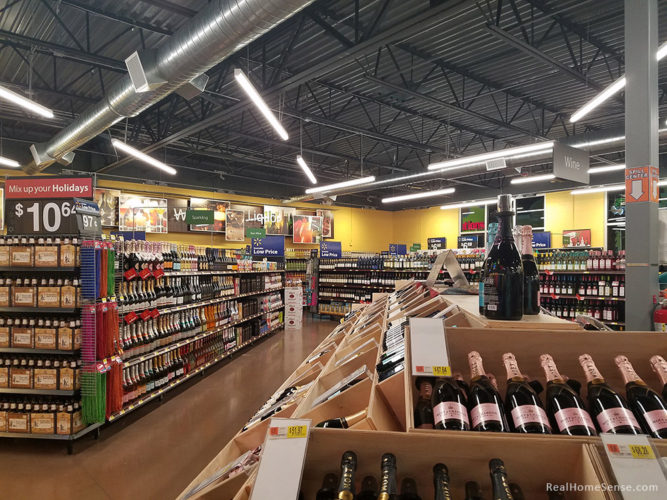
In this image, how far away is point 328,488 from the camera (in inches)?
33.8

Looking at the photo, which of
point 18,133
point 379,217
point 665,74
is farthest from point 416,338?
point 379,217

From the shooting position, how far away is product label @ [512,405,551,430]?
3.14 feet

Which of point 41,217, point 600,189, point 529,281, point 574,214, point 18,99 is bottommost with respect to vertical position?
point 529,281

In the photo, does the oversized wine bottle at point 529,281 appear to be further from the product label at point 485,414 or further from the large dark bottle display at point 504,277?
the product label at point 485,414

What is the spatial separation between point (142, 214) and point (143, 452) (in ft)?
34.9

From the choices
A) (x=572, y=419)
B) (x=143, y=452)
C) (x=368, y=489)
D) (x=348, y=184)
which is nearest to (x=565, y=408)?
(x=572, y=419)

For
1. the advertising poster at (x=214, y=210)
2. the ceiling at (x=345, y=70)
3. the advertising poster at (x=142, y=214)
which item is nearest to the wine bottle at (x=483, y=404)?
the ceiling at (x=345, y=70)

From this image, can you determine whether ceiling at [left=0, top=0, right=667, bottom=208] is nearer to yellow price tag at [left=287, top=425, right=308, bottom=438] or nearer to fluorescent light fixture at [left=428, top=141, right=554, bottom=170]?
fluorescent light fixture at [left=428, top=141, right=554, bottom=170]

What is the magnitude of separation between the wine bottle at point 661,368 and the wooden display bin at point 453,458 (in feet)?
1.56

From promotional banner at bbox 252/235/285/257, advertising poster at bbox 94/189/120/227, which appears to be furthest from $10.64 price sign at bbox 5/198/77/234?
advertising poster at bbox 94/189/120/227

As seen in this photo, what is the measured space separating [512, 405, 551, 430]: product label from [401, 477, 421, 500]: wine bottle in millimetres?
323

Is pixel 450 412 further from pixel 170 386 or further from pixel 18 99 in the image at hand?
pixel 18 99

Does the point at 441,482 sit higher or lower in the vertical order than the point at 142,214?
lower

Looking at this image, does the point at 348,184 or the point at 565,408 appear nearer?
the point at 565,408
